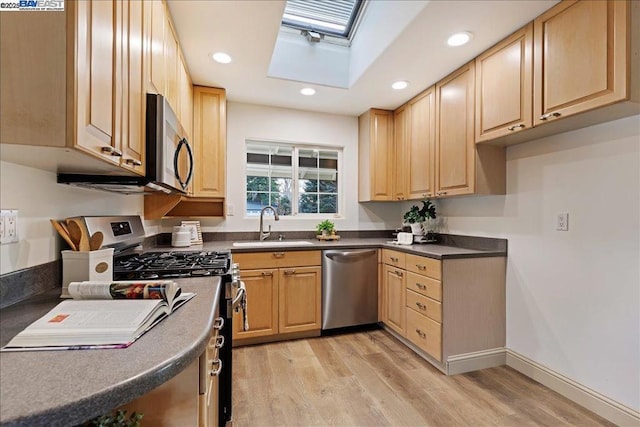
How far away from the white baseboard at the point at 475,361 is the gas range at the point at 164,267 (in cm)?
176

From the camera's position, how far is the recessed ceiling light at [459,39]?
1.96 meters

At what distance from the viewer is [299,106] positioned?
3.26 meters

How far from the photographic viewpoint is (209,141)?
2.81 m

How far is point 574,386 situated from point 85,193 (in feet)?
9.78

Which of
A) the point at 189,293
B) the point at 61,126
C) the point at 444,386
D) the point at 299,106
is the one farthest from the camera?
the point at 299,106

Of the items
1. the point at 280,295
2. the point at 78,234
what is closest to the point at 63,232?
the point at 78,234

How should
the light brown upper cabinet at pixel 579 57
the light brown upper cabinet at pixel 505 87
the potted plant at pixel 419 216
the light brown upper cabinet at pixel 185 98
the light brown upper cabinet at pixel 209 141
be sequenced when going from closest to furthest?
1. the light brown upper cabinet at pixel 579 57
2. the light brown upper cabinet at pixel 505 87
3. the light brown upper cabinet at pixel 185 98
4. the light brown upper cabinet at pixel 209 141
5. the potted plant at pixel 419 216

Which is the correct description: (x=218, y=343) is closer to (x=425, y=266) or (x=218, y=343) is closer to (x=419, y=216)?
(x=425, y=266)

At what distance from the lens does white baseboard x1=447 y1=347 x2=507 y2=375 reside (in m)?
2.18

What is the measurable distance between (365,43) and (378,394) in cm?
259

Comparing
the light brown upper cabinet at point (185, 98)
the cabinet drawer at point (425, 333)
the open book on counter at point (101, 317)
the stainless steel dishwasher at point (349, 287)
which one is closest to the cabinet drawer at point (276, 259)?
the stainless steel dishwasher at point (349, 287)

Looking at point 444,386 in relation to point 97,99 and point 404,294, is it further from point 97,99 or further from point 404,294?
point 97,99

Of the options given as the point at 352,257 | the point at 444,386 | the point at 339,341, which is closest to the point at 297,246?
the point at 352,257

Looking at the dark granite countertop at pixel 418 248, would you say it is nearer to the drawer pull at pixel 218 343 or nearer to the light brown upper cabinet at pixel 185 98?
the light brown upper cabinet at pixel 185 98
